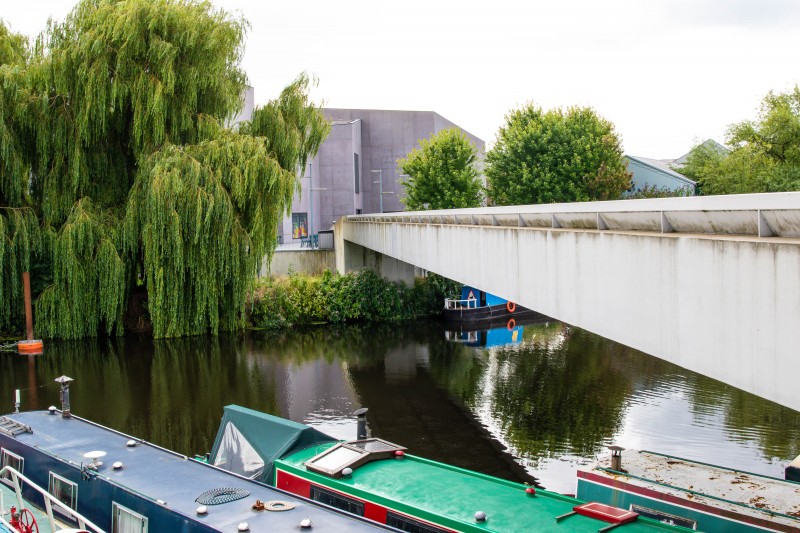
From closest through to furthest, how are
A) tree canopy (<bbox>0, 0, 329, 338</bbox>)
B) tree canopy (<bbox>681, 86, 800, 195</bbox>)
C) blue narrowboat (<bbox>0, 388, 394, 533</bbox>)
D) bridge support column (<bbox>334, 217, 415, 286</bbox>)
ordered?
blue narrowboat (<bbox>0, 388, 394, 533</bbox>) < tree canopy (<bbox>0, 0, 329, 338</bbox>) < bridge support column (<bbox>334, 217, 415, 286</bbox>) < tree canopy (<bbox>681, 86, 800, 195</bbox>)

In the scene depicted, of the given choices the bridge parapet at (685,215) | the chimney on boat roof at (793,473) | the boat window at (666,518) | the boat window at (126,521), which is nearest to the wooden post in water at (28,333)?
the boat window at (126,521)

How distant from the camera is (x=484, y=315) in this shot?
40.0 m

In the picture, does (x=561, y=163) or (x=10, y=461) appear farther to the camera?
(x=561, y=163)

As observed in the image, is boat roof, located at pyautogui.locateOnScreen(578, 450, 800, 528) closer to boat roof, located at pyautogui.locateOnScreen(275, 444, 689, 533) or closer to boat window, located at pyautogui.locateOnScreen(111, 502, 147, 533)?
boat roof, located at pyautogui.locateOnScreen(275, 444, 689, 533)

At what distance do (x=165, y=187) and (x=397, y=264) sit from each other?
16.1 meters

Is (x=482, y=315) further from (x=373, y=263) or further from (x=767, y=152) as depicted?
(x=767, y=152)

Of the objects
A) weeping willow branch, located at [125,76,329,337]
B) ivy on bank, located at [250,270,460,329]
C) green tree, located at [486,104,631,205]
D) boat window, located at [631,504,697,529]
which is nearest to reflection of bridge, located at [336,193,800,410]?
boat window, located at [631,504,697,529]

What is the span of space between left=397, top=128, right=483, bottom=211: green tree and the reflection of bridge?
119 ft

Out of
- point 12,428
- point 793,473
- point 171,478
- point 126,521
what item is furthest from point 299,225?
point 126,521

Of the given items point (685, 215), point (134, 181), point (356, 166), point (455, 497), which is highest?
point (356, 166)

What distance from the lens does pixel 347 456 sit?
11.0 meters

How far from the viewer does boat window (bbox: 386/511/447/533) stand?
9047 mm

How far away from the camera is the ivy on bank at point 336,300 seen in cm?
3694

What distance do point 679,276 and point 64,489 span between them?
9067 mm
